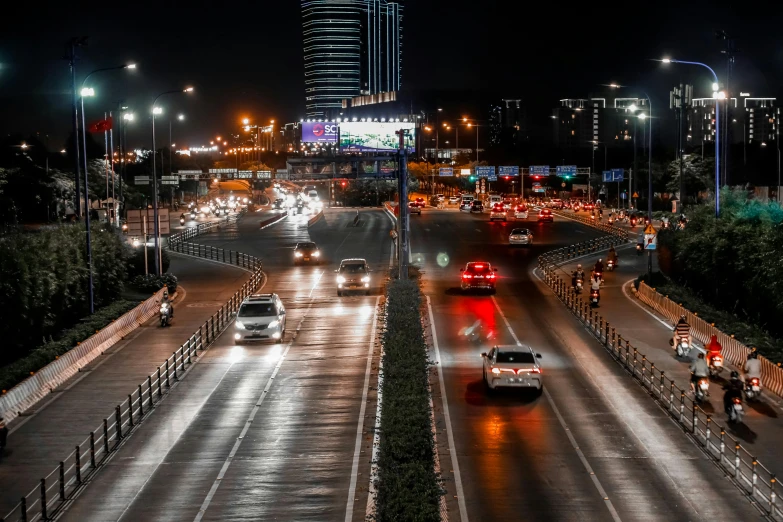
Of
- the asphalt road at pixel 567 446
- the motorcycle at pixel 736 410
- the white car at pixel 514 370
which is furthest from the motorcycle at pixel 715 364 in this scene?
the white car at pixel 514 370

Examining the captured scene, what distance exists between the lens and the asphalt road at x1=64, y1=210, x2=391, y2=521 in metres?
16.4

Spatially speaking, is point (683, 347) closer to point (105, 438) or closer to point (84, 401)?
point (84, 401)

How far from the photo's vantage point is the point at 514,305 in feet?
137

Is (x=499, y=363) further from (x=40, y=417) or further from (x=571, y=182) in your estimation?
(x=571, y=182)

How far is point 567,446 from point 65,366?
15658 millimetres

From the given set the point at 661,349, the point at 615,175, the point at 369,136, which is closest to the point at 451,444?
the point at 661,349

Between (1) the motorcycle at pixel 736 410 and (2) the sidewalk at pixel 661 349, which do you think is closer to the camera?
(2) the sidewalk at pixel 661 349

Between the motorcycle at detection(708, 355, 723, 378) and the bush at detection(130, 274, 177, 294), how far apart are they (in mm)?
27766

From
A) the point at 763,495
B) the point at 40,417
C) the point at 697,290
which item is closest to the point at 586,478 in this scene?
the point at 763,495

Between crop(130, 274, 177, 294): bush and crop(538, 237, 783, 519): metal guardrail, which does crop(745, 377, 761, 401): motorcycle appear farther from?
crop(130, 274, 177, 294): bush

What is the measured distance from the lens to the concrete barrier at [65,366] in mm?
23886

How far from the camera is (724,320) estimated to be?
3341 centimetres

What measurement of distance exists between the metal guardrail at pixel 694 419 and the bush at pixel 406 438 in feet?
18.2

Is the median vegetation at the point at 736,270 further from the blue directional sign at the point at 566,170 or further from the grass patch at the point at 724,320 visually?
the blue directional sign at the point at 566,170
